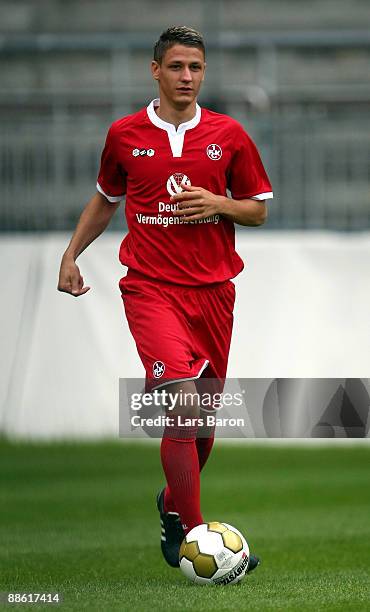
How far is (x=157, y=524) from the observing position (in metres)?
9.27

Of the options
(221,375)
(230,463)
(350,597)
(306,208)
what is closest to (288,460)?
(230,463)

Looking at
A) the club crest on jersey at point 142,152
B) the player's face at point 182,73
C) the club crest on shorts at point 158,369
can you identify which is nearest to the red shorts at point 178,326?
the club crest on shorts at point 158,369

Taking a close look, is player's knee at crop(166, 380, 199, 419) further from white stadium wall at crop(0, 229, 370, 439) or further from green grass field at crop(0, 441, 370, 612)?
white stadium wall at crop(0, 229, 370, 439)

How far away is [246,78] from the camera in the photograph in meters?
18.4

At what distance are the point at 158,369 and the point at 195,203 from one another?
736 mm

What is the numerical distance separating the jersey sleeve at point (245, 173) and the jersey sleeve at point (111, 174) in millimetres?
520

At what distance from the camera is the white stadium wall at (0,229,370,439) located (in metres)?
12.8

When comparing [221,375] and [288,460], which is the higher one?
[221,375]

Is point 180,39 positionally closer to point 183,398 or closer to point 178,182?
point 178,182

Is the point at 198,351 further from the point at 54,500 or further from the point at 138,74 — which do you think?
the point at 138,74

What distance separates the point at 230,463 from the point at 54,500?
2671mm

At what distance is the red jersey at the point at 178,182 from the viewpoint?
6281 millimetres

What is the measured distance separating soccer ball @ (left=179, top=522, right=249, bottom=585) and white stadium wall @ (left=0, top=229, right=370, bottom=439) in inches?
263

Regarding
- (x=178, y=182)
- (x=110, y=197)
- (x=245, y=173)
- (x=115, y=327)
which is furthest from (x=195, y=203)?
(x=115, y=327)
